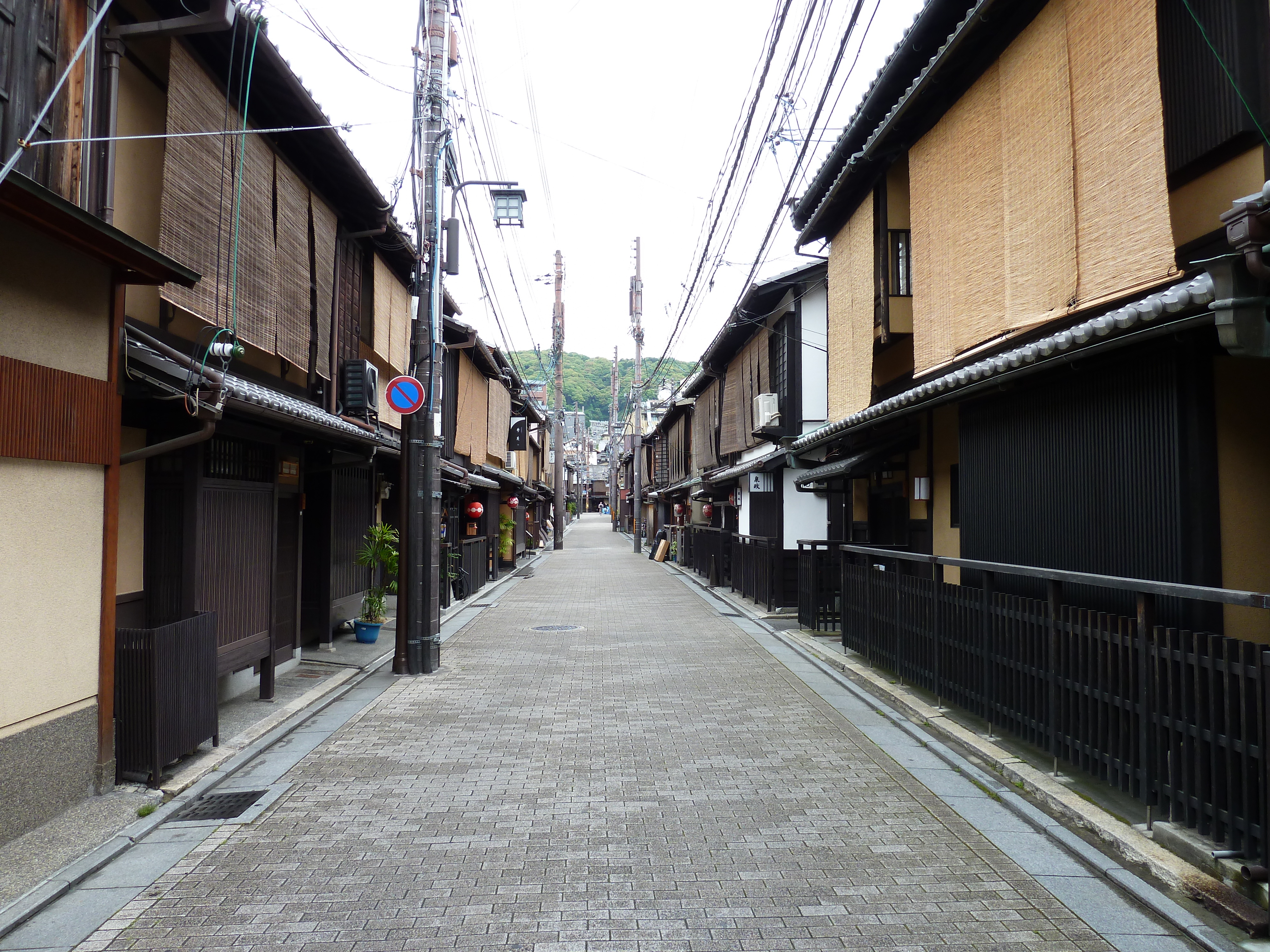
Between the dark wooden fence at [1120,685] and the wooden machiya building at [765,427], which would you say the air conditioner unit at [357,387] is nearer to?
the wooden machiya building at [765,427]

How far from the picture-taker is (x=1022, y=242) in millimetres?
7645

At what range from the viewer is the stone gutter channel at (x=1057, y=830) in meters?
4.25

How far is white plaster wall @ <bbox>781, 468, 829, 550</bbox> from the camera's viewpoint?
18547 mm

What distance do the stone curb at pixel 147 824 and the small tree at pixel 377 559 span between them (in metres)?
3.87

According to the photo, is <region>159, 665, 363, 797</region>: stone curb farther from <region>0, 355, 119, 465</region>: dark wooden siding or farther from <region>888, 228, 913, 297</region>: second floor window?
<region>888, 228, 913, 297</region>: second floor window

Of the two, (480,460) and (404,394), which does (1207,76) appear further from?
(480,460)

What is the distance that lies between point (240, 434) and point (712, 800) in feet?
21.3

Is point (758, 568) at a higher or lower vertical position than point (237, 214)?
lower

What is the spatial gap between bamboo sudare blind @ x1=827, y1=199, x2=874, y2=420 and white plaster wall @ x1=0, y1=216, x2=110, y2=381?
9.62 meters

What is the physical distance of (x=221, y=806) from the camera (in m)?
6.19

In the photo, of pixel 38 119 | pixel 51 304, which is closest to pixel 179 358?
pixel 51 304

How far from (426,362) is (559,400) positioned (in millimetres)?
30414

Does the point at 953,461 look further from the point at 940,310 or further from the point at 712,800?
the point at 712,800

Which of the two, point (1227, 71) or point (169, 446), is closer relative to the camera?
point (1227, 71)
